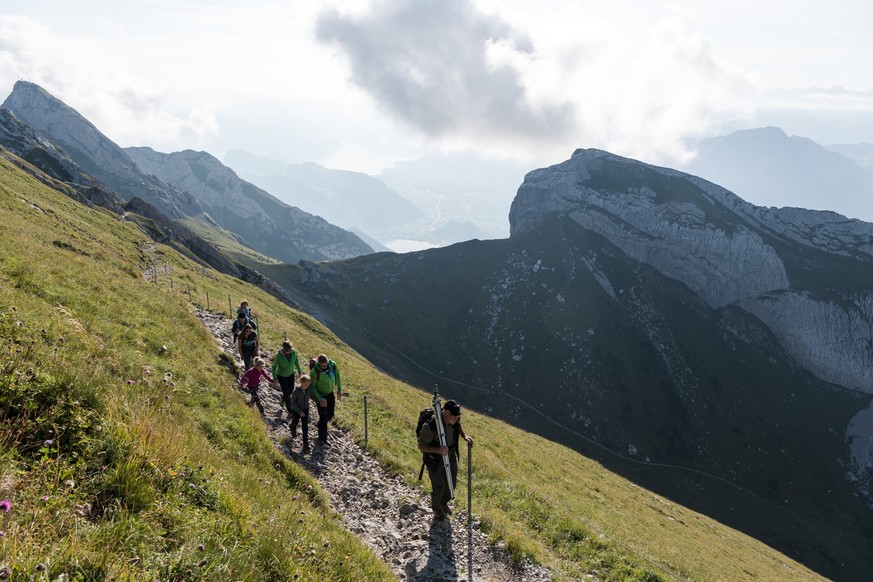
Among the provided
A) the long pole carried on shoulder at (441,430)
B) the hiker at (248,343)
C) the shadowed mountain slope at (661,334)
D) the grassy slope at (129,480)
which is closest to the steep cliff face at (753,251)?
the shadowed mountain slope at (661,334)

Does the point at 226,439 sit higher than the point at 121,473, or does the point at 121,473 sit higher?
the point at 121,473

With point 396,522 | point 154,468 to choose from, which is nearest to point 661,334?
point 396,522

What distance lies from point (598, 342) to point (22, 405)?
425 feet

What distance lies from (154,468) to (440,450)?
696 cm

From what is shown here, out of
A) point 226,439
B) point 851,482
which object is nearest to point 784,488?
point 851,482

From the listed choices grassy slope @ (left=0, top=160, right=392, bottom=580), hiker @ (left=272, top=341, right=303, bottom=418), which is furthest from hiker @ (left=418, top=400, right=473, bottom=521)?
hiker @ (left=272, top=341, right=303, bottom=418)

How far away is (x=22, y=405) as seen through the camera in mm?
5973

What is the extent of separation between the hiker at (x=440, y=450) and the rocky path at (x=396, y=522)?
56 cm

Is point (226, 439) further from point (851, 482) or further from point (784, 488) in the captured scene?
point (851, 482)

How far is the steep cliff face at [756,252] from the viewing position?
13075cm

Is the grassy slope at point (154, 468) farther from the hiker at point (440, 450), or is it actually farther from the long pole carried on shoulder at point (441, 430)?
the long pole carried on shoulder at point (441, 430)

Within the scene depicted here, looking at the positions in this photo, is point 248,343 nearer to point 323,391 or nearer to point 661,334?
point 323,391

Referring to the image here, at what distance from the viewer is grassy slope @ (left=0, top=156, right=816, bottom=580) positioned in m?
4.77

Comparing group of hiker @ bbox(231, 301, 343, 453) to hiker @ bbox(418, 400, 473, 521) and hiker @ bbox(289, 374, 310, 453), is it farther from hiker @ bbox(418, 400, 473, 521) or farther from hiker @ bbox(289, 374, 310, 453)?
hiker @ bbox(418, 400, 473, 521)
